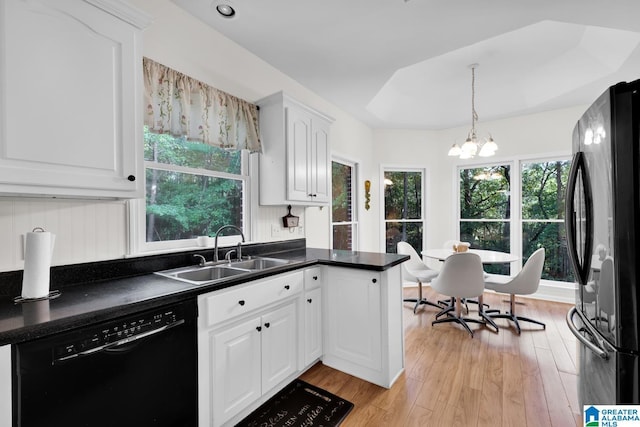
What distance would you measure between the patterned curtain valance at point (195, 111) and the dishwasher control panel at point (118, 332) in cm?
118

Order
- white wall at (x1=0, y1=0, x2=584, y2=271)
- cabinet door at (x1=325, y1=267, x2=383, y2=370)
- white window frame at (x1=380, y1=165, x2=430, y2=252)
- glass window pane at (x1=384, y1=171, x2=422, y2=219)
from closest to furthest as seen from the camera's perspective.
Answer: white wall at (x1=0, y1=0, x2=584, y2=271)
cabinet door at (x1=325, y1=267, x2=383, y2=370)
white window frame at (x1=380, y1=165, x2=430, y2=252)
glass window pane at (x1=384, y1=171, x2=422, y2=219)

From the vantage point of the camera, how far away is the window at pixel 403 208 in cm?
493

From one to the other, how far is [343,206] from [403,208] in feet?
4.32

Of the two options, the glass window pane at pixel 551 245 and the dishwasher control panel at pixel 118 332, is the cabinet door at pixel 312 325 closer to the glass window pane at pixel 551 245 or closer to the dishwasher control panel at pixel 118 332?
the dishwasher control panel at pixel 118 332

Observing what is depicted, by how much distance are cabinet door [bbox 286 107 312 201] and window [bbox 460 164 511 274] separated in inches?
129

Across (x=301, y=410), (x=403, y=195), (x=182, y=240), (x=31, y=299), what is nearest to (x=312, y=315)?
(x=301, y=410)

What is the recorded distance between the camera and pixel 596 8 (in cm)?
202

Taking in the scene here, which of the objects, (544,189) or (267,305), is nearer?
(267,305)

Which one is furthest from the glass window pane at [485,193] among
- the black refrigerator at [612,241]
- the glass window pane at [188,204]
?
the glass window pane at [188,204]

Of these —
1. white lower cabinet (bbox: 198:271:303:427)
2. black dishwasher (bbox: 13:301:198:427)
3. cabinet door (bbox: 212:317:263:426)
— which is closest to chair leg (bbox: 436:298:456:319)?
white lower cabinet (bbox: 198:271:303:427)

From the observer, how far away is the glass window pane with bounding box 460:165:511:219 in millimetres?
4547

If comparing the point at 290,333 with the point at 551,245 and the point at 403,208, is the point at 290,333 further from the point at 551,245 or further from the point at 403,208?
the point at 551,245

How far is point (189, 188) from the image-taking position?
87.4 inches

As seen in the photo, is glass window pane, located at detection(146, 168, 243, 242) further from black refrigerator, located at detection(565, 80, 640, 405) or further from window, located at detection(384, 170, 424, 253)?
window, located at detection(384, 170, 424, 253)
